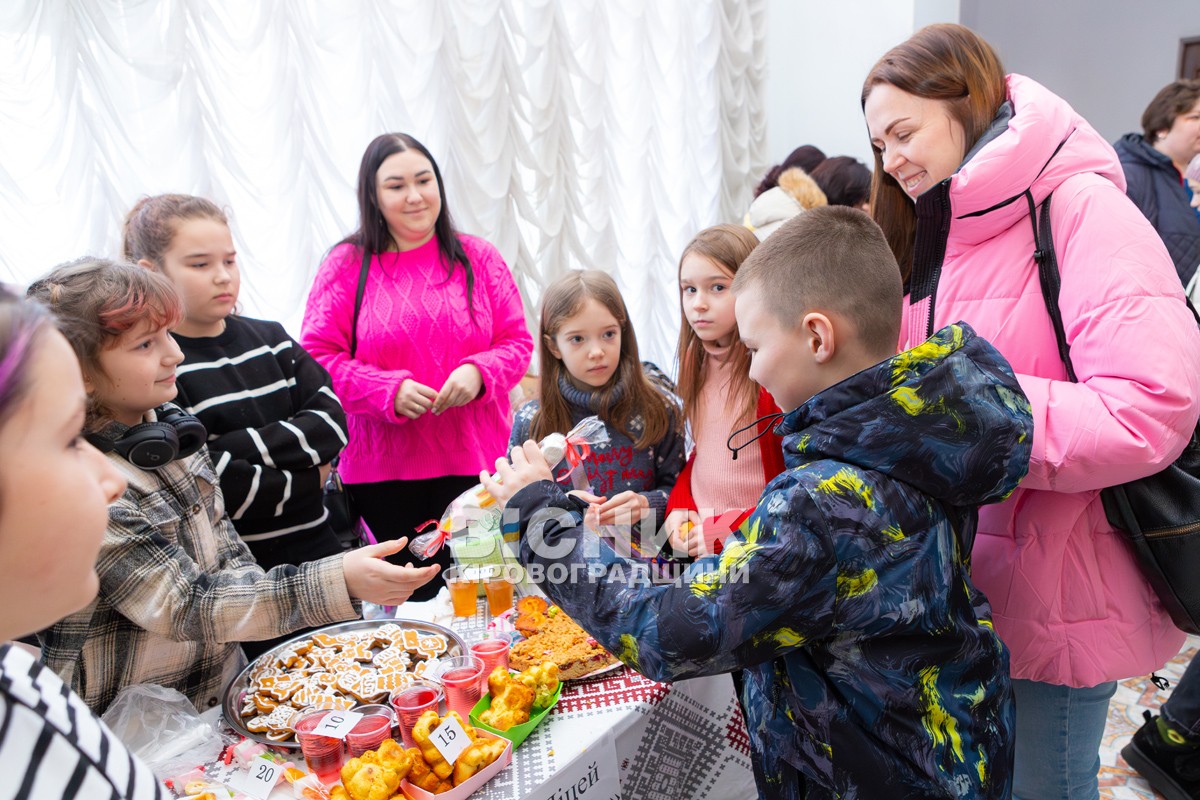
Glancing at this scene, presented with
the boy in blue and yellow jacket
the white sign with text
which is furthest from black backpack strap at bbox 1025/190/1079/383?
the white sign with text

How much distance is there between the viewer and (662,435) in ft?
7.33

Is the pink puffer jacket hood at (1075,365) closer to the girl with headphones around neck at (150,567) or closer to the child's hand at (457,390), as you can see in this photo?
the girl with headphones around neck at (150,567)

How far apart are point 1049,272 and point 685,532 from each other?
3.19ft

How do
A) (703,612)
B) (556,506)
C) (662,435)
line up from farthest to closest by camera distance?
1. (662,435)
2. (556,506)
3. (703,612)

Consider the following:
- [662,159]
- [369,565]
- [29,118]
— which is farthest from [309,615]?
[662,159]

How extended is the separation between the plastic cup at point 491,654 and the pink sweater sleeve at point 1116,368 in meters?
0.96

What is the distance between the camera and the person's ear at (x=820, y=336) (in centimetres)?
109

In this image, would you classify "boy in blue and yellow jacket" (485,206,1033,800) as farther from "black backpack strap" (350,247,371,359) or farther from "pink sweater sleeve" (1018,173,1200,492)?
"black backpack strap" (350,247,371,359)

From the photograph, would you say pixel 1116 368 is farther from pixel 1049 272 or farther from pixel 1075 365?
pixel 1049 272

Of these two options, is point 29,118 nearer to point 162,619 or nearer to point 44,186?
point 44,186

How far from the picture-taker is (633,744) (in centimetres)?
142

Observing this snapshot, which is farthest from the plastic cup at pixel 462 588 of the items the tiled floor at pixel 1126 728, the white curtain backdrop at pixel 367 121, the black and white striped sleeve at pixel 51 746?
the tiled floor at pixel 1126 728

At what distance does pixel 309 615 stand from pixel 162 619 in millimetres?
236

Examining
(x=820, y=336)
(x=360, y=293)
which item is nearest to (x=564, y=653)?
(x=820, y=336)
